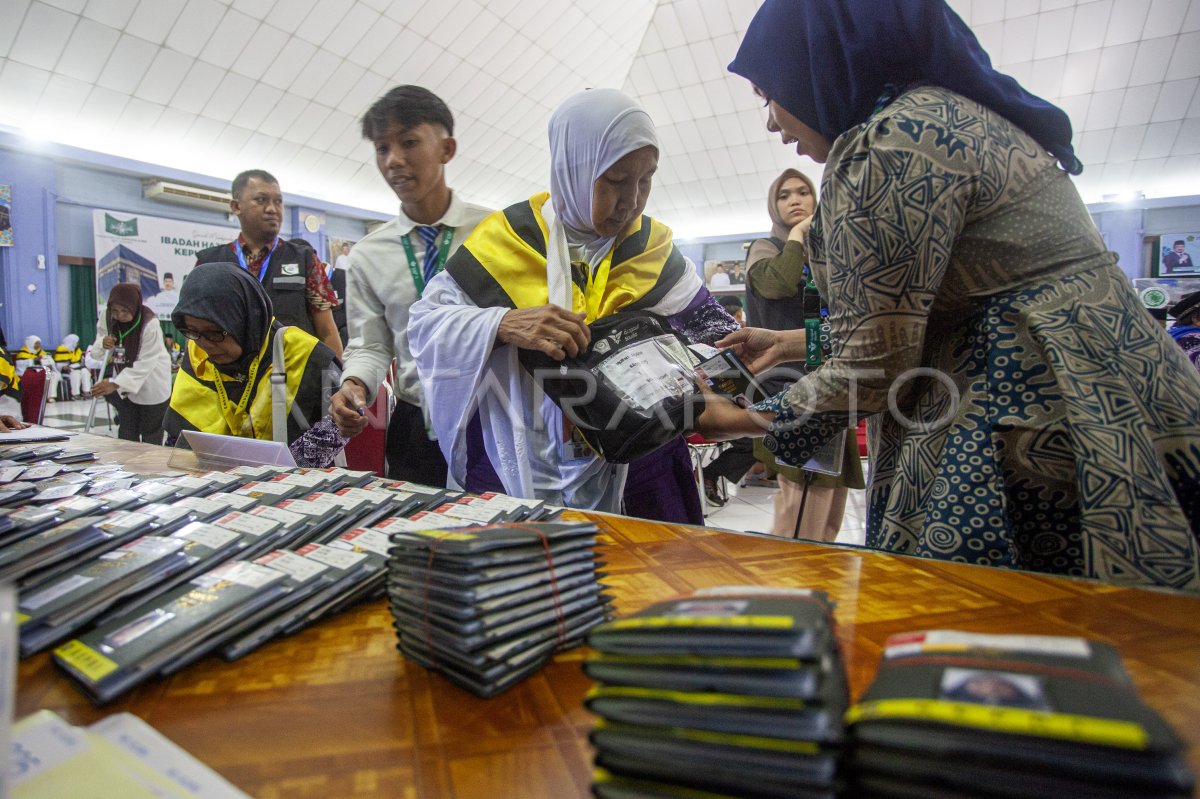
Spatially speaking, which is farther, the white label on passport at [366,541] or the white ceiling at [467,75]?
the white ceiling at [467,75]

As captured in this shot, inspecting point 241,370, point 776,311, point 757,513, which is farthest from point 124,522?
point 757,513

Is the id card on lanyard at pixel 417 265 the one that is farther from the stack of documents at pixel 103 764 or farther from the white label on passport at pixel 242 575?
the stack of documents at pixel 103 764

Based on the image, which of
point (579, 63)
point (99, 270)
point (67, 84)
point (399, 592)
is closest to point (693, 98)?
point (579, 63)

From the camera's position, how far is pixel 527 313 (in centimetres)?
141

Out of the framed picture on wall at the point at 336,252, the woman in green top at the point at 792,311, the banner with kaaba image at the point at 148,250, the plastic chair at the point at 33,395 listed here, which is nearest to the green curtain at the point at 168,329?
the banner with kaaba image at the point at 148,250

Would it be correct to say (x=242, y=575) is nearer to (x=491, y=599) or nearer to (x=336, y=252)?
(x=491, y=599)

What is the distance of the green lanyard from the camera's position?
203 cm

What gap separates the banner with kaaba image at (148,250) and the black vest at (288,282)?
6982 millimetres

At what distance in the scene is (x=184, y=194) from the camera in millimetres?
9031

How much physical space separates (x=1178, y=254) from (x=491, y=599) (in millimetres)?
14022

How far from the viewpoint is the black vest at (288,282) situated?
2912 millimetres

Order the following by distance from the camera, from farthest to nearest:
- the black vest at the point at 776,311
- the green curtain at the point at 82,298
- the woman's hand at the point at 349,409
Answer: the green curtain at the point at 82,298
the black vest at the point at 776,311
the woman's hand at the point at 349,409

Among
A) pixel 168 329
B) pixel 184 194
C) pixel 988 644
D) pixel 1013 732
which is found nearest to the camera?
pixel 1013 732

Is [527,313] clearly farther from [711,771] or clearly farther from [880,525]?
[711,771]
